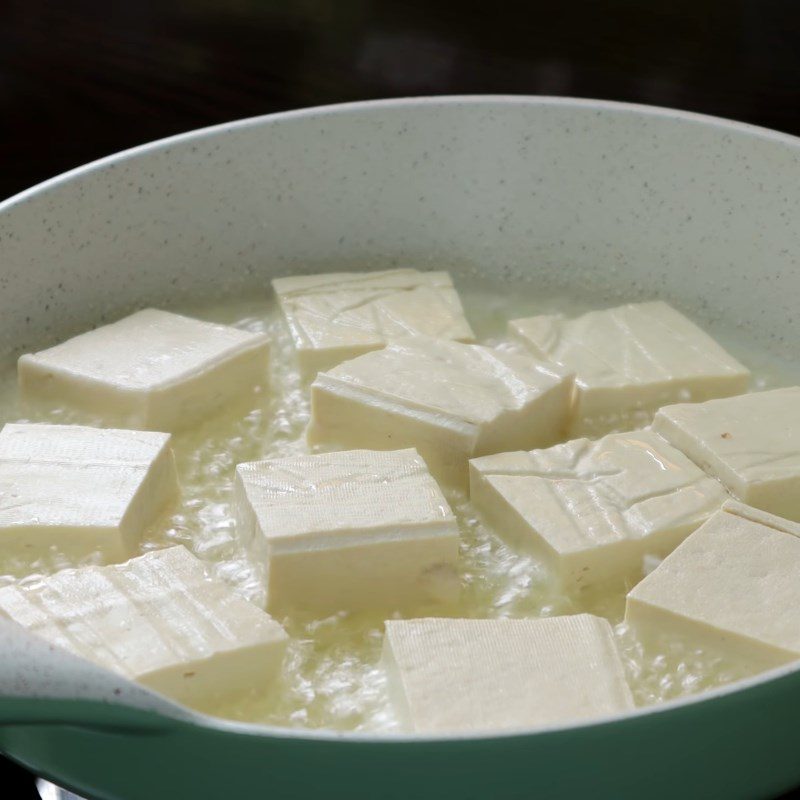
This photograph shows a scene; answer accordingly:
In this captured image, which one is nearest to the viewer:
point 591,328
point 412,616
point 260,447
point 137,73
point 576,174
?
point 412,616

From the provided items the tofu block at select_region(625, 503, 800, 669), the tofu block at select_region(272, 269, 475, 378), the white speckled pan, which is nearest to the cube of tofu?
the tofu block at select_region(625, 503, 800, 669)

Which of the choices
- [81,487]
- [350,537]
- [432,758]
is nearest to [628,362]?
[350,537]

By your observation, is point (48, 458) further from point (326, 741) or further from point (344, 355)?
point (326, 741)

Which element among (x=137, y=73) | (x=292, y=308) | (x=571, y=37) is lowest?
(x=292, y=308)

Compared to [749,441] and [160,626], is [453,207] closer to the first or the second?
[749,441]

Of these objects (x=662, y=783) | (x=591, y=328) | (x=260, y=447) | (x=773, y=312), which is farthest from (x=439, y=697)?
(x=773, y=312)

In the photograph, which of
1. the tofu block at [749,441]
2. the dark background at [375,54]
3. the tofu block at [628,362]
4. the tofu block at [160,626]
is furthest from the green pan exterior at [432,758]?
the dark background at [375,54]

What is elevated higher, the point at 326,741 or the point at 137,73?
the point at 137,73
